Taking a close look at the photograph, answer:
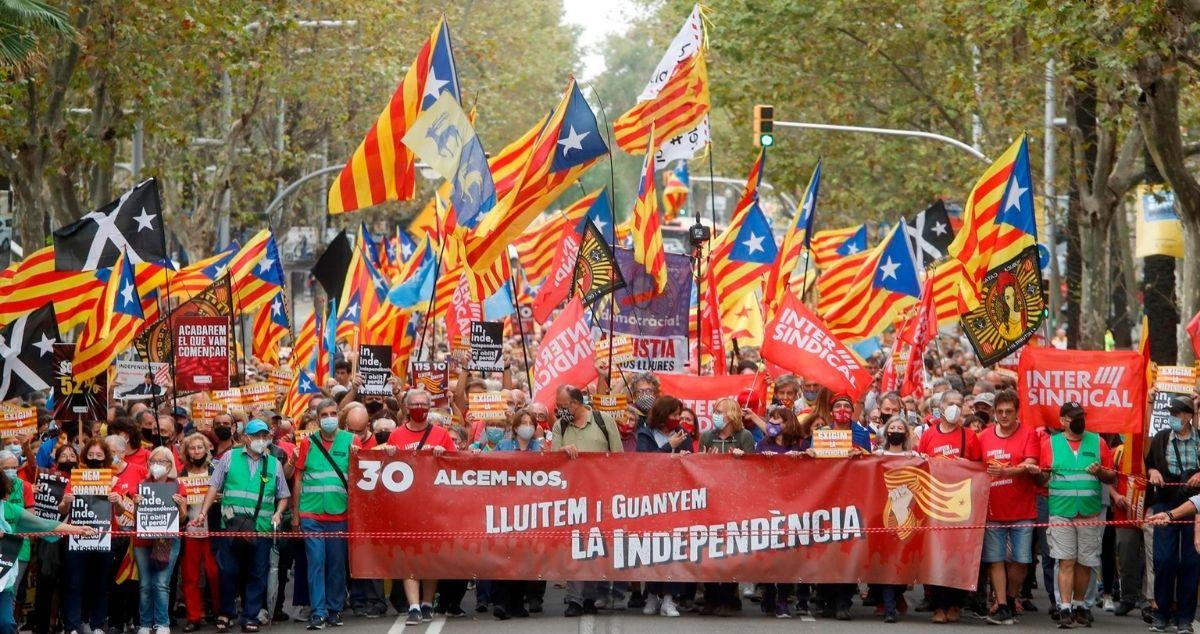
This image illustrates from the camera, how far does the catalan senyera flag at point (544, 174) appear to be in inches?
674

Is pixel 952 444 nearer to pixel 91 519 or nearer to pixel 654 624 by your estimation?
pixel 654 624

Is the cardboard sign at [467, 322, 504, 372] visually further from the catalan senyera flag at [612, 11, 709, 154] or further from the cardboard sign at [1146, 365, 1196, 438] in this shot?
the cardboard sign at [1146, 365, 1196, 438]

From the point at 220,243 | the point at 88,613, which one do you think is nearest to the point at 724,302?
the point at 88,613

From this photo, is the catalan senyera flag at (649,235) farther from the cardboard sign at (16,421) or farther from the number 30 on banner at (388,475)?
the cardboard sign at (16,421)

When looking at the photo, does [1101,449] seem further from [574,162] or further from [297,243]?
[297,243]

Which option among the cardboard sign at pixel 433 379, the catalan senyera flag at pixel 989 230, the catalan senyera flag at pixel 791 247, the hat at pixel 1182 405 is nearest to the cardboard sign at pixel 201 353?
the cardboard sign at pixel 433 379

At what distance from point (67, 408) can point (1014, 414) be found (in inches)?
295

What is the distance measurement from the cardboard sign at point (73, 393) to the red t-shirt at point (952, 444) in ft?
21.8

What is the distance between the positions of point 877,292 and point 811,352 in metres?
5.85

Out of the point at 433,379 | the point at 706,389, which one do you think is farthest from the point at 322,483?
the point at 433,379

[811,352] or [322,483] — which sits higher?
[811,352]

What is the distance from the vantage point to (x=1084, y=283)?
27.9 m

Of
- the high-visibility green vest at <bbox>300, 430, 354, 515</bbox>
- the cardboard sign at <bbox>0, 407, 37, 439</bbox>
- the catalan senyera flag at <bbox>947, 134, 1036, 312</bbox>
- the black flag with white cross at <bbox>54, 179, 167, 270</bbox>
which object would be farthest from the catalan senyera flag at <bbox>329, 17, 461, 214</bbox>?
the catalan senyera flag at <bbox>947, 134, 1036, 312</bbox>

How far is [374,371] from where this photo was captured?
19703 millimetres
